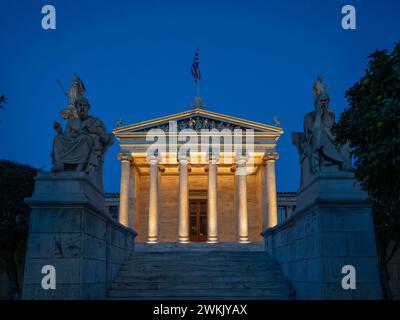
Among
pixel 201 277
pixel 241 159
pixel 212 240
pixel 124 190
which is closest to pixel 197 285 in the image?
pixel 201 277

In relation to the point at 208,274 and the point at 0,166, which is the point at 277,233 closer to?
the point at 208,274

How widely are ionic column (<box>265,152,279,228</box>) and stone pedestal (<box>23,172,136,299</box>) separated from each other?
2468 centimetres

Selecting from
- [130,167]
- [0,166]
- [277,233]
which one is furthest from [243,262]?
[130,167]

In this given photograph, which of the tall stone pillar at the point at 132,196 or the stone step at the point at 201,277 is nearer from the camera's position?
the stone step at the point at 201,277

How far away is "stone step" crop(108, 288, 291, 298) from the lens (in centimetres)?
1279

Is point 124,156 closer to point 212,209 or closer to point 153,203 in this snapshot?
point 153,203

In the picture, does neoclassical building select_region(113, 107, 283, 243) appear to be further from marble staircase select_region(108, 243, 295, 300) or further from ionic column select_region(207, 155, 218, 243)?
marble staircase select_region(108, 243, 295, 300)

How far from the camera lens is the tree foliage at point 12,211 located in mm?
24062

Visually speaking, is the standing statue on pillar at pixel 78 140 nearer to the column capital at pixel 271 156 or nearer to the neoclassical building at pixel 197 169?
the neoclassical building at pixel 197 169

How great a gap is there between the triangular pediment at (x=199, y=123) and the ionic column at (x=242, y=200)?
3.06 m

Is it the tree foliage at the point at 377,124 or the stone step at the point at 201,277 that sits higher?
the tree foliage at the point at 377,124

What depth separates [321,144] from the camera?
10.1 metres

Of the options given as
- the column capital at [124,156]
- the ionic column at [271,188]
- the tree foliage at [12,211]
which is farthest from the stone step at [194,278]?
the column capital at [124,156]
